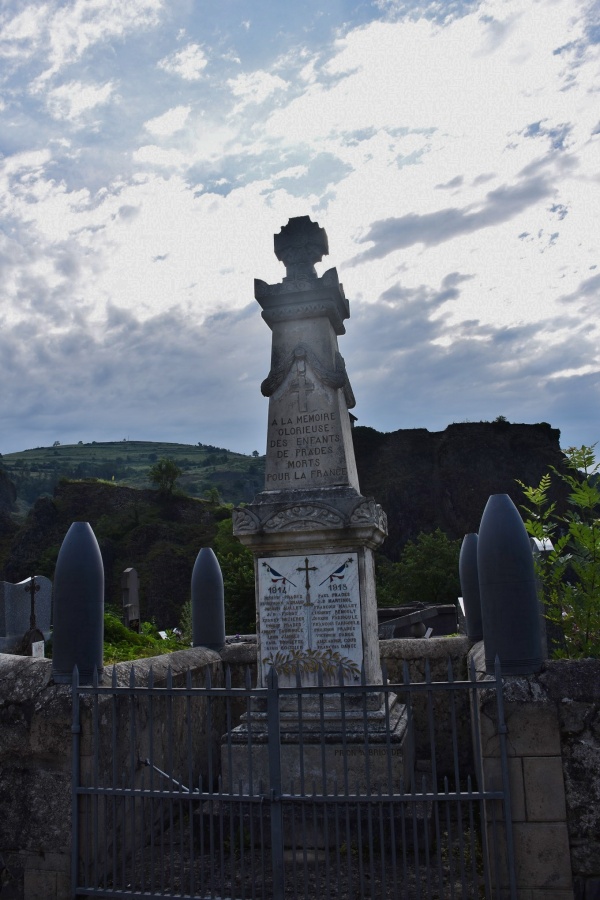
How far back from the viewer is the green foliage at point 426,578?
32094 mm

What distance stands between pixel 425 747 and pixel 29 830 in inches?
188

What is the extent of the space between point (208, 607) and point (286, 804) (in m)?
3.43

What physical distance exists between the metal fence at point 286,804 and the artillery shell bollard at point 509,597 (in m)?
0.27

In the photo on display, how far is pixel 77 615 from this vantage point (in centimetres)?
491

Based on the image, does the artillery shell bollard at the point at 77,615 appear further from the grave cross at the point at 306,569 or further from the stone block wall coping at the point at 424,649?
the stone block wall coping at the point at 424,649

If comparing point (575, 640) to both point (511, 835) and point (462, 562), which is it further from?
point (462, 562)

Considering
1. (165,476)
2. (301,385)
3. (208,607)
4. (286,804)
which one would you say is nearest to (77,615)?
(286,804)

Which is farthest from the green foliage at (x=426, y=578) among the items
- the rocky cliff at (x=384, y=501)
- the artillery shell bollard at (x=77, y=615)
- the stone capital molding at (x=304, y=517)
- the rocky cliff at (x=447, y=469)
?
the artillery shell bollard at (x=77, y=615)

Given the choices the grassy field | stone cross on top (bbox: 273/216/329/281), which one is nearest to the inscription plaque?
stone cross on top (bbox: 273/216/329/281)

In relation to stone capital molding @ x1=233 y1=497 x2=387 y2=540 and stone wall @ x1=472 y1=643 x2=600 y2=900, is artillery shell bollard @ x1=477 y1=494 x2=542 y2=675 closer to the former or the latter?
stone wall @ x1=472 y1=643 x2=600 y2=900

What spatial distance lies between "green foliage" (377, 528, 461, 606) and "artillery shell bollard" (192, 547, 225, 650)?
906 inches

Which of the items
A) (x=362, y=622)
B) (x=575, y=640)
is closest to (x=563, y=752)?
(x=575, y=640)

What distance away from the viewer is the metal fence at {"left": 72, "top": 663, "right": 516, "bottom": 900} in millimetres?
4039

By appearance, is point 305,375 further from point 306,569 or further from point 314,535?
point 306,569
